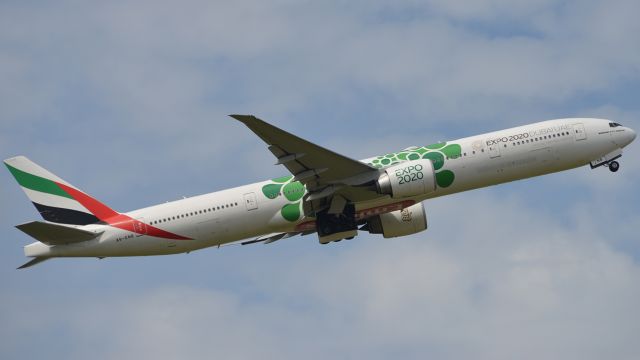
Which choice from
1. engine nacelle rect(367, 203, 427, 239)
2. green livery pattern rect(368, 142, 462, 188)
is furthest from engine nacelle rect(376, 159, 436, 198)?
engine nacelle rect(367, 203, 427, 239)

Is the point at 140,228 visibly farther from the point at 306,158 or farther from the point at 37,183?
the point at 306,158

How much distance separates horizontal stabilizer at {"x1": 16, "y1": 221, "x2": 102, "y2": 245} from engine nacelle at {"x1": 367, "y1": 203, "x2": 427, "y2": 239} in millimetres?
14568

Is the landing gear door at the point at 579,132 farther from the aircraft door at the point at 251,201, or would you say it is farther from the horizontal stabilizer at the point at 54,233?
the horizontal stabilizer at the point at 54,233

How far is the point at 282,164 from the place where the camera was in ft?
148

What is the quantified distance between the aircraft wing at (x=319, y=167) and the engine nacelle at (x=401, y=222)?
379cm

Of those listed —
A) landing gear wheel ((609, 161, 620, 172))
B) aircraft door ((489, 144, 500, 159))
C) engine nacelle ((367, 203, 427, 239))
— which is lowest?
engine nacelle ((367, 203, 427, 239))

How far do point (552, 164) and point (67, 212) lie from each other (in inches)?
980

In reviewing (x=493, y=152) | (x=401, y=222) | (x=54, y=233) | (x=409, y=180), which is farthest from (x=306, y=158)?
(x=54, y=233)

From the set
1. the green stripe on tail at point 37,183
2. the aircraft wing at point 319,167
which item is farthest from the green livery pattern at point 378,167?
the green stripe on tail at point 37,183

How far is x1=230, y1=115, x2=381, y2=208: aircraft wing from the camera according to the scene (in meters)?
44.1

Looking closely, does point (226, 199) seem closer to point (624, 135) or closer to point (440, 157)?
point (440, 157)

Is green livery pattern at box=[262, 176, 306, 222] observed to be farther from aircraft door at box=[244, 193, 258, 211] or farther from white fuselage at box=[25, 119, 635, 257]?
aircraft door at box=[244, 193, 258, 211]

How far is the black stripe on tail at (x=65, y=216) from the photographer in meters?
49.5

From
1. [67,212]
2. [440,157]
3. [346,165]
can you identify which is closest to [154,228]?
[67,212]
